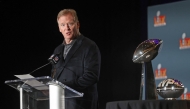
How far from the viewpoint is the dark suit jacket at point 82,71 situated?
131 inches

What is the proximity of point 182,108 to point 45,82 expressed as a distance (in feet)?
3.11

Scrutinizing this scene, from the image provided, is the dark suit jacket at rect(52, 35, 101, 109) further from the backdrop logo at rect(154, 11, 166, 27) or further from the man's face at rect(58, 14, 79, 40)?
the backdrop logo at rect(154, 11, 166, 27)

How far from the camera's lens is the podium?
2.88 m

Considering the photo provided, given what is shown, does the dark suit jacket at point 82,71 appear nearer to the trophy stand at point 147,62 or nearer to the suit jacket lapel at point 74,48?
the suit jacket lapel at point 74,48

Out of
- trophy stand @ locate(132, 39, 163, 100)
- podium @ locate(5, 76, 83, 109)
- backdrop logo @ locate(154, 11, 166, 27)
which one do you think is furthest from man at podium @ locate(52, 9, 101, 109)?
backdrop logo @ locate(154, 11, 166, 27)

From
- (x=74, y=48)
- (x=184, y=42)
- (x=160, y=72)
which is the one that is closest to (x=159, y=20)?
(x=184, y=42)

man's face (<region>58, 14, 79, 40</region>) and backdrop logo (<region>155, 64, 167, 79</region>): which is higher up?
man's face (<region>58, 14, 79, 40</region>)

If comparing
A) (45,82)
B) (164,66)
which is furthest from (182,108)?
(164,66)

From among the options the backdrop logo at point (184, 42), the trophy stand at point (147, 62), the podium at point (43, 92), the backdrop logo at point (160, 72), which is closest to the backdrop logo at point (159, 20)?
the backdrop logo at point (184, 42)

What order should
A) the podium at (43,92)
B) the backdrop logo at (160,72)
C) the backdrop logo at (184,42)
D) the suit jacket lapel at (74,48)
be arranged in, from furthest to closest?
the backdrop logo at (160,72) → the backdrop logo at (184,42) → the suit jacket lapel at (74,48) → the podium at (43,92)

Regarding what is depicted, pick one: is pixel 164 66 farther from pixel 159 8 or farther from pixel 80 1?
pixel 80 1

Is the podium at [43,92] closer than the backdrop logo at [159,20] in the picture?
Yes

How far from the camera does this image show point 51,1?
5668 millimetres

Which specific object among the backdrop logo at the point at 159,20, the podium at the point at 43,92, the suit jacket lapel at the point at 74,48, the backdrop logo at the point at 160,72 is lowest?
the podium at the point at 43,92
